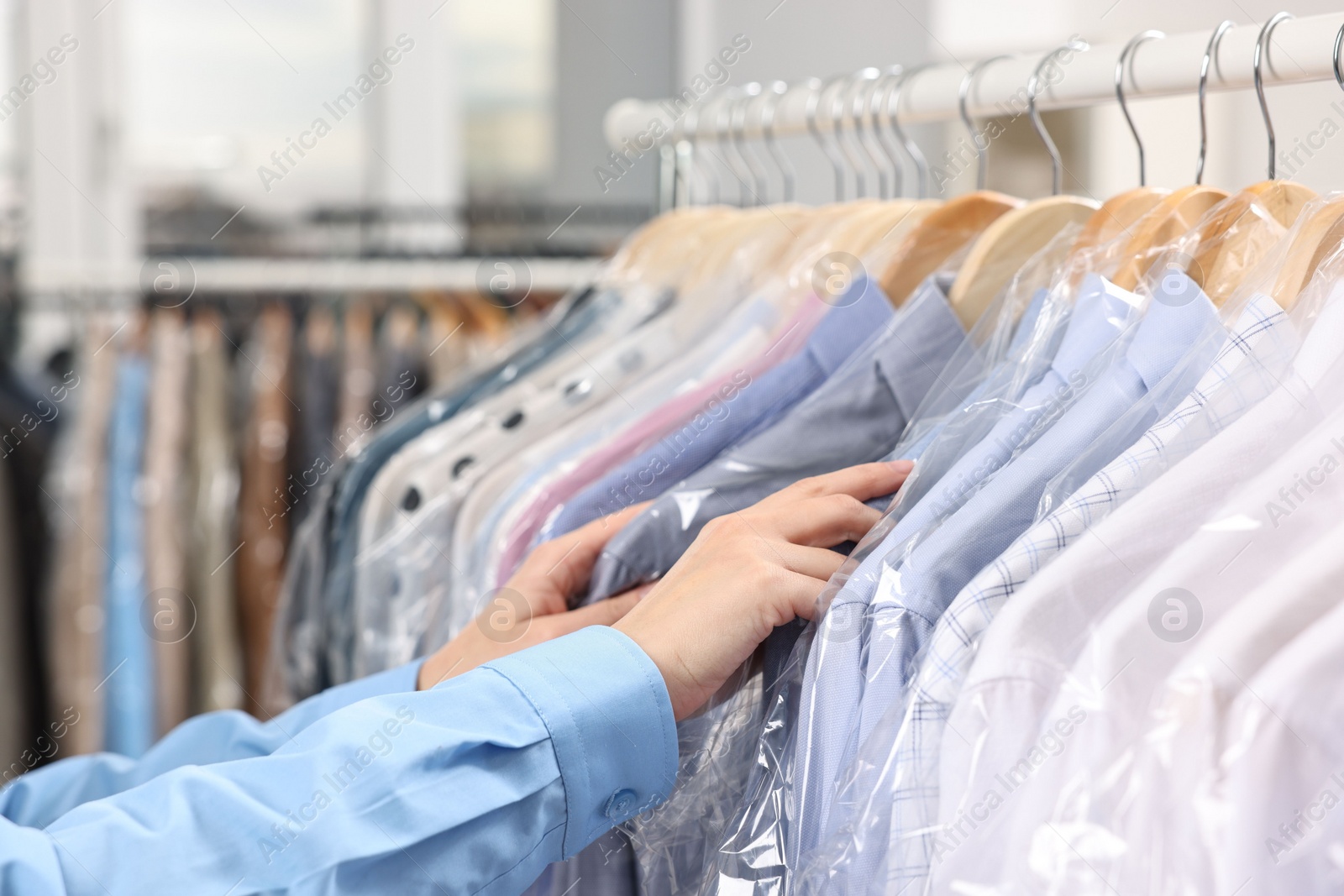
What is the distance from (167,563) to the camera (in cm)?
126

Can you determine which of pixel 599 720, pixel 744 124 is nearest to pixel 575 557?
pixel 599 720

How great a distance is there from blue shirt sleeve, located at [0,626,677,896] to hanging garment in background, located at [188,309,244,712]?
84 centimetres

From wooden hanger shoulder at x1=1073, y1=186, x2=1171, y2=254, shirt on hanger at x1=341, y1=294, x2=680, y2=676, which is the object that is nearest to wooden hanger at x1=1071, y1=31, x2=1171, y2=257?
wooden hanger shoulder at x1=1073, y1=186, x2=1171, y2=254

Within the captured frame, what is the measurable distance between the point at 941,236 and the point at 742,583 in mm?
336

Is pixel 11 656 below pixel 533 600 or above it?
below

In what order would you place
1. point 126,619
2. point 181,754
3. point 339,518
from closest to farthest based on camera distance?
point 181,754, point 339,518, point 126,619

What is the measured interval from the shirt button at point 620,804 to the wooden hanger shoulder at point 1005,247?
317 mm

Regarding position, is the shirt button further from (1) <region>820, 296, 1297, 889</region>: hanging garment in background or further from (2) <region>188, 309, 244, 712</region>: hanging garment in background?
(2) <region>188, 309, 244, 712</region>: hanging garment in background

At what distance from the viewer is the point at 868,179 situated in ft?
6.34

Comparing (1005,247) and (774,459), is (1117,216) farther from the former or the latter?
(774,459)

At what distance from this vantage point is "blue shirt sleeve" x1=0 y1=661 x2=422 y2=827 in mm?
619

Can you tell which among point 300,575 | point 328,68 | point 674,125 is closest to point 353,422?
point 300,575

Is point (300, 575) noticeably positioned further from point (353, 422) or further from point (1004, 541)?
point (1004, 541)

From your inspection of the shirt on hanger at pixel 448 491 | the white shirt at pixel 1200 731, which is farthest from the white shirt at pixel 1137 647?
the shirt on hanger at pixel 448 491
